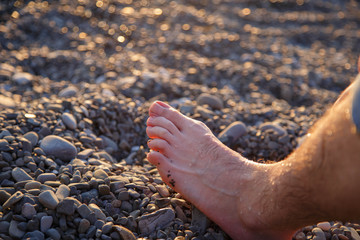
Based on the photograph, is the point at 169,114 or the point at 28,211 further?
the point at 169,114

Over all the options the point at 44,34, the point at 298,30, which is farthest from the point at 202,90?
the point at 298,30

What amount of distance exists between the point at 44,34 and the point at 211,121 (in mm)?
2532

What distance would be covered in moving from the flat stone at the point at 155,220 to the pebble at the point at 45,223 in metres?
0.37

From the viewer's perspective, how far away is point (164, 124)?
5.89ft

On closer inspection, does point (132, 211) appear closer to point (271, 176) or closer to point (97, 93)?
point (271, 176)

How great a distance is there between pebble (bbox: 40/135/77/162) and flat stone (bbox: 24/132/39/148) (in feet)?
0.12

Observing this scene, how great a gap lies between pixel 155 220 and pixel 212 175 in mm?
364

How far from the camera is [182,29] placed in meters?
4.14

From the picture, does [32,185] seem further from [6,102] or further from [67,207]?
[6,102]

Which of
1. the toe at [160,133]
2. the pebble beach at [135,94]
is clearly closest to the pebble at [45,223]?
the pebble beach at [135,94]

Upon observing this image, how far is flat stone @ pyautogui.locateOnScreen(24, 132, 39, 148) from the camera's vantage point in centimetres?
167

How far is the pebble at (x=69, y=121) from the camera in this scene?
1921mm

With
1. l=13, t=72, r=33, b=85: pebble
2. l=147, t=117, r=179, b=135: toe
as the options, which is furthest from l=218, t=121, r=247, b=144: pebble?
l=13, t=72, r=33, b=85: pebble

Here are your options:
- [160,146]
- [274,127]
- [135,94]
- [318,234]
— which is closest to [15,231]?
[160,146]
